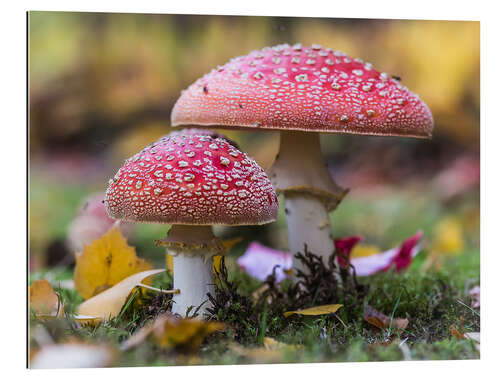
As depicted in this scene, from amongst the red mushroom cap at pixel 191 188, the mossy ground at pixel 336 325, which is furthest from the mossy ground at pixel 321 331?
the red mushroom cap at pixel 191 188

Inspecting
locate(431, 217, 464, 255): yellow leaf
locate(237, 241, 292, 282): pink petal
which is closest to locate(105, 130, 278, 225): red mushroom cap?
locate(237, 241, 292, 282): pink petal

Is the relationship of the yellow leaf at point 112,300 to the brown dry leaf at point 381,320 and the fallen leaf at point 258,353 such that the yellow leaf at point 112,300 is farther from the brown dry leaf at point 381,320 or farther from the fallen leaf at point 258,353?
the brown dry leaf at point 381,320

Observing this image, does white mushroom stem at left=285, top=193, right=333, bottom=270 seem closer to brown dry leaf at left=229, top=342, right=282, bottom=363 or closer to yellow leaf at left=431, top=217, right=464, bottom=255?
brown dry leaf at left=229, top=342, right=282, bottom=363

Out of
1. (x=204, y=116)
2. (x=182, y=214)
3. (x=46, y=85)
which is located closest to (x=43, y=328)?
(x=182, y=214)

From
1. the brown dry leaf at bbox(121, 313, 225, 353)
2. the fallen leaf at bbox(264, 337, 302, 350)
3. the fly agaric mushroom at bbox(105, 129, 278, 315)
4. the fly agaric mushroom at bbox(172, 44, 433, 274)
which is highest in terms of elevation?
the fly agaric mushroom at bbox(172, 44, 433, 274)

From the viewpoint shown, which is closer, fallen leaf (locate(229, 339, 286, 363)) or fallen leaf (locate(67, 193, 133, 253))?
fallen leaf (locate(229, 339, 286, 363))

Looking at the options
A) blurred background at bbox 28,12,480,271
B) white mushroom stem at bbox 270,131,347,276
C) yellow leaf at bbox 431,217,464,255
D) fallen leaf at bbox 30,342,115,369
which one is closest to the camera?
fallen leaf at bbox 30,342,115,369
